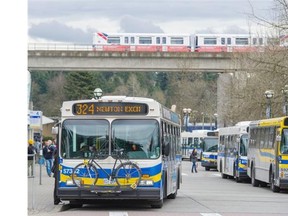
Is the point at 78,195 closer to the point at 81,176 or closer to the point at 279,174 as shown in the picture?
the point at 81,176

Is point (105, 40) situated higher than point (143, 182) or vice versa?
point (105, 40)

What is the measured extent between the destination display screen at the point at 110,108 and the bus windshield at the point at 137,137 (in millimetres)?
239

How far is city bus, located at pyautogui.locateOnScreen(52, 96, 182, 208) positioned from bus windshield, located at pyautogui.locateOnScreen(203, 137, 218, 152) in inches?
1493

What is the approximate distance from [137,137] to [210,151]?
38.5 m

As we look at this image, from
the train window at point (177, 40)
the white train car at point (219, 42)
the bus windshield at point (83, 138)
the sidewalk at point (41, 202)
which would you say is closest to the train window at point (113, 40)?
the train window at point (177, 40)

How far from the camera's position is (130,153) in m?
22.4

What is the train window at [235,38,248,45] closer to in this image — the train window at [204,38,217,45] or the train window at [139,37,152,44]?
the train window at [204,38,217,45]

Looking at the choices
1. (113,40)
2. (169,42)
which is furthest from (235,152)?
(169,42)

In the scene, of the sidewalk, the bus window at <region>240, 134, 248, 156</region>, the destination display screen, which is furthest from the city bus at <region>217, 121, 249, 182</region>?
the destination display screen

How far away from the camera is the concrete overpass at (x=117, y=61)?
249 ft

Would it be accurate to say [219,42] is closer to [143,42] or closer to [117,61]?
[143,42]
